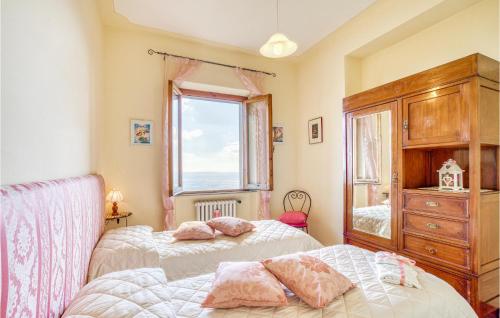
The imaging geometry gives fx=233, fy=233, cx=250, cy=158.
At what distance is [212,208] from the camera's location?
3.48m

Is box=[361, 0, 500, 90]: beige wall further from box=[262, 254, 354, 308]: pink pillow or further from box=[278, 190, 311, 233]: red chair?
box=[262, 254, 354, 308]: pink pillow

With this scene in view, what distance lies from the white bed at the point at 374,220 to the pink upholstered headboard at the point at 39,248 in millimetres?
2678

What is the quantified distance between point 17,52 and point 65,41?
69 centimetres

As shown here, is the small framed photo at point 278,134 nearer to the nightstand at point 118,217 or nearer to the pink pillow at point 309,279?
the nightstand at point 118,217

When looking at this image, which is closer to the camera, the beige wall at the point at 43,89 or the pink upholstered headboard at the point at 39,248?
the pink upholstered headboard at the point at 39,248

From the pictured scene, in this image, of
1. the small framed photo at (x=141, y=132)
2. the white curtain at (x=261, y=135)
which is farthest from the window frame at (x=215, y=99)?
the small framed photo at (x=141, y=132)

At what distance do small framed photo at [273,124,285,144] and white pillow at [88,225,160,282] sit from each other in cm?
263

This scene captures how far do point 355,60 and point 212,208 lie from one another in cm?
295

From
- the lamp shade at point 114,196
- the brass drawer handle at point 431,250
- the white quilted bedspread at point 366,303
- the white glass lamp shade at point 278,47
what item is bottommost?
the brass drawer handle at point 431,250

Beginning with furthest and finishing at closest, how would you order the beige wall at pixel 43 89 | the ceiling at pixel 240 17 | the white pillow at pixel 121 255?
the ceiling at pixel 240 17, the white pillow at pixel 121 255, the beige wall at pixel 43 89

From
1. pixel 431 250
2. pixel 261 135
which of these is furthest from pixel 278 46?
pixel 431 250

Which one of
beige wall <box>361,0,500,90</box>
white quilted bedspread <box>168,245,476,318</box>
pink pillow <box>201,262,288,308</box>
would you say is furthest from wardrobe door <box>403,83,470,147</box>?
pink pillow <box>201,262,288,308</box>

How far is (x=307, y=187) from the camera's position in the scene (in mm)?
3932

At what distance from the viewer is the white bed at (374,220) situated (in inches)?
97.5
